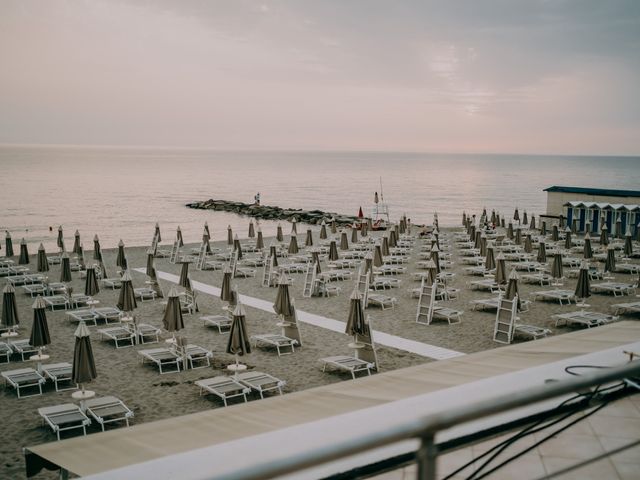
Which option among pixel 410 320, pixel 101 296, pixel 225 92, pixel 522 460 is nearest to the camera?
pixel 522 460

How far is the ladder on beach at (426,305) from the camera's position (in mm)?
17359

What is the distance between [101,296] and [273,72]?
13164 centimetres

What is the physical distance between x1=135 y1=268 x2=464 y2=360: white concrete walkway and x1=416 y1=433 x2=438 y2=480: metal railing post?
13.2 meters

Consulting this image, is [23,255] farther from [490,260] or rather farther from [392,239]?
[490,260]

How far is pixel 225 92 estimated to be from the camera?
14338 cm

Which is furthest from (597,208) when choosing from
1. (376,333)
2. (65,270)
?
(65,270)

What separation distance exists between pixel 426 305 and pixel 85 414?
33.0ft

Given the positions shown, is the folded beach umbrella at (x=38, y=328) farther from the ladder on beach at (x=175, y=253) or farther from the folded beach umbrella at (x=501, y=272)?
the ladder on beach at (x=175, y=253)

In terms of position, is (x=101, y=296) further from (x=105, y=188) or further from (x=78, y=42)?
(x=105, y=188)

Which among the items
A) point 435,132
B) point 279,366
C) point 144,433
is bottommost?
point 279,366

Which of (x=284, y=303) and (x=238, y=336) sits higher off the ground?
(x=284, y=303)

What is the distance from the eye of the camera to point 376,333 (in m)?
16.8

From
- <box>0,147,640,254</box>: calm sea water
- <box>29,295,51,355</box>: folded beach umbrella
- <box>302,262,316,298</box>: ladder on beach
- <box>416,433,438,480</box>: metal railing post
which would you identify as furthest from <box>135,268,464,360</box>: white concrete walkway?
<box>0,147,640,254</box>: calm sea water

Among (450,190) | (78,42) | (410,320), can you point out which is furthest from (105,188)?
(410,320)
